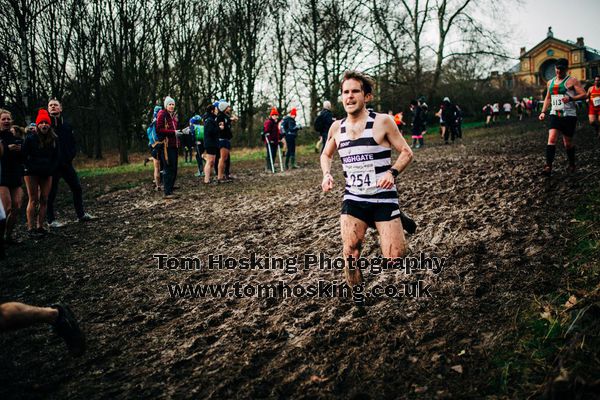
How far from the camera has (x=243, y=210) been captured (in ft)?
28.5

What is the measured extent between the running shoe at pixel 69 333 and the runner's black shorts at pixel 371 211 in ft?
8.03

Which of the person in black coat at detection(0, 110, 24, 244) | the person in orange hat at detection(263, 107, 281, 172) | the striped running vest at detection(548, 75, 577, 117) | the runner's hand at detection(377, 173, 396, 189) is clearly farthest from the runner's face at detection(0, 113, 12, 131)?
the striped running vest at detection(548, 75, 577, 117)

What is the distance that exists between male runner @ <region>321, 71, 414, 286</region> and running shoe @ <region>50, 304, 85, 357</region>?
2.27m

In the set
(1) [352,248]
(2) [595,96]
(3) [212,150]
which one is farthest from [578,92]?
(3) [212,150]

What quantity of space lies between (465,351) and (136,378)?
2.37 m

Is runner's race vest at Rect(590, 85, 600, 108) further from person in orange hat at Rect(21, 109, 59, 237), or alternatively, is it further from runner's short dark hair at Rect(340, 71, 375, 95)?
person in orange hat at Rect(21, 109, 59, 237)

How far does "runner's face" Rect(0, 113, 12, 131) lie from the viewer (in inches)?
260

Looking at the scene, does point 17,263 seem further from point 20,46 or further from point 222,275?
point 20,46

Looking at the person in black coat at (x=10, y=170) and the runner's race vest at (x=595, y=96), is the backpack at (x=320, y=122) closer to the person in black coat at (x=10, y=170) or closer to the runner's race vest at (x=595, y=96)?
the runner's race vest at (x=595, y=96)

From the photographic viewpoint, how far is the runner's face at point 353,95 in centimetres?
372

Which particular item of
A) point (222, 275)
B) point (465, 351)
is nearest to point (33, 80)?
point (222, 275)

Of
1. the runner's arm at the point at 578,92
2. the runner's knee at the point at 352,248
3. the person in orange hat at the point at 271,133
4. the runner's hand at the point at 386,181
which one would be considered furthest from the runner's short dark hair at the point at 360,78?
the person in orange hat at the point at 271,133

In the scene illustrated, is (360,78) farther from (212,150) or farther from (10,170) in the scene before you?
(212,150)

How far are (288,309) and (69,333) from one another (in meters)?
1.85
